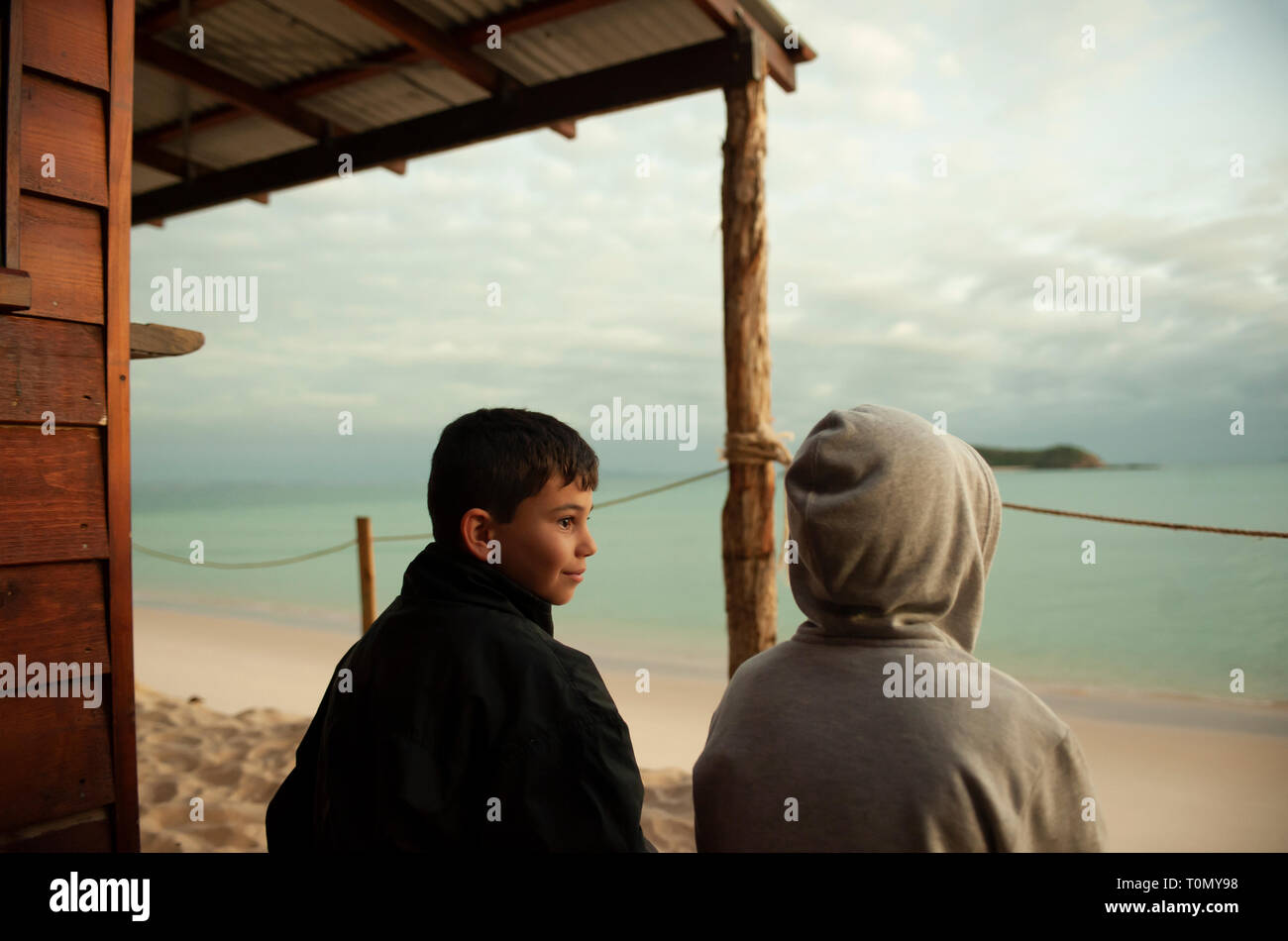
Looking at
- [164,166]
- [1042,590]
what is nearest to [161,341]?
[164,166]

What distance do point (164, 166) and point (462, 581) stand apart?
171 inches

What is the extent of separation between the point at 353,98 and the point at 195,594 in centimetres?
1517

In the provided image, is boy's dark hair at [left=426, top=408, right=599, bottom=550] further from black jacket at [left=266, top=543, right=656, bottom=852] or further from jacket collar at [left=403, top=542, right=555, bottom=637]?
black jacket at [left=266, top=543, right=656, bottom=852]

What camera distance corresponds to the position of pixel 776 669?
3.62 feet

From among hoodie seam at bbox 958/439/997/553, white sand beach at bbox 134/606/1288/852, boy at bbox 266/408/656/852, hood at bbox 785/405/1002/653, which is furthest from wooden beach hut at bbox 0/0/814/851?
hoodie seam at bbox 958/439/997/553

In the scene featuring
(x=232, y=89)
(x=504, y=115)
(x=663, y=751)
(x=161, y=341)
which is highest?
(x=232, y=89)

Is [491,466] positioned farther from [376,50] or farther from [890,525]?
[376,50]

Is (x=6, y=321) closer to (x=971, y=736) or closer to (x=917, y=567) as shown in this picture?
(x=917, y=567)

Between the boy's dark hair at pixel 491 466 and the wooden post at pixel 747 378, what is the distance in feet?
7.20

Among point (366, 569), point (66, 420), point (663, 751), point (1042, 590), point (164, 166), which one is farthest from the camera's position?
point (1042, 590)

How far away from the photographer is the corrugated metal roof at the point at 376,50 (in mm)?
3158

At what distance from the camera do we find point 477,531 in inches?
46.7

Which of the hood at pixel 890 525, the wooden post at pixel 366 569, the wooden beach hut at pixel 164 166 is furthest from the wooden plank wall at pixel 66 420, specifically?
the wooden post at pixel 366 569

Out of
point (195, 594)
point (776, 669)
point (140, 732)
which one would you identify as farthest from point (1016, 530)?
point (776, 669)
